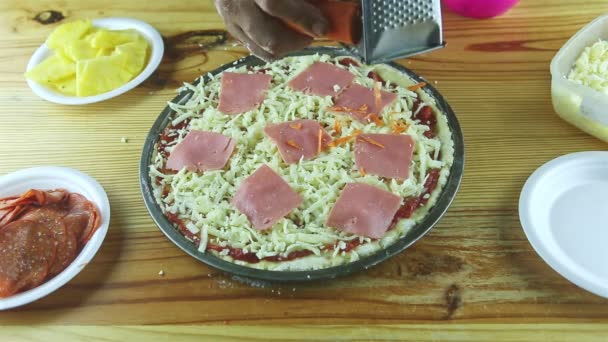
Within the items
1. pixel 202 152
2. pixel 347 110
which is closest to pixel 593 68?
pixel 347 110

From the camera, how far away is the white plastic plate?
1.33 meters

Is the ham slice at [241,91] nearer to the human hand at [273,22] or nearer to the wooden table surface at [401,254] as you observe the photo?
the wooden table surface at [401,254]

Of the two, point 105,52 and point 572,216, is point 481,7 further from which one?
point 105,52

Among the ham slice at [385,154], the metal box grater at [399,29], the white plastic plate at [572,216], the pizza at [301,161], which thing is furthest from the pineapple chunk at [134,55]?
the white plastic plate at [572,216]

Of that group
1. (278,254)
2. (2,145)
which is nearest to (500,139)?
(278,254)

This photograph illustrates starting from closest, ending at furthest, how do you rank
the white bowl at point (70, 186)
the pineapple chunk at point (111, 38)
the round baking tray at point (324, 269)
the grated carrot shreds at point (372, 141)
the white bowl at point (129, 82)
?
1. the round baking tray at point (324, 269)
2. the white bowl at point (70, 186)
3. the grated carrot shreds at point (372, 141)
4. the white bowl at point (129, 82)
5. the pineapple chunk at point (111, 38)

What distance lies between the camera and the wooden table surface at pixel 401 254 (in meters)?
1.33

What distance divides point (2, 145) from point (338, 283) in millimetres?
1307

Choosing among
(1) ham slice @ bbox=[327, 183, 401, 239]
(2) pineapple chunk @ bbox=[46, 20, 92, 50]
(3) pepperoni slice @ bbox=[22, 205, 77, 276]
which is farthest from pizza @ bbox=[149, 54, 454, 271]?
(2) pineapple chunk @ bbox=[46, 20, 92, 50]

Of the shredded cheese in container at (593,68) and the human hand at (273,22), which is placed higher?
the human hand at (273,22)

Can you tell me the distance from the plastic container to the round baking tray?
324 millimetres

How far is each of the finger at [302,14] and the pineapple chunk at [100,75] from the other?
98 centimetres

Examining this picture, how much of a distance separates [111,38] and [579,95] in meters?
1.67

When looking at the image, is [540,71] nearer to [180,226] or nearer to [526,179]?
[526,179]
